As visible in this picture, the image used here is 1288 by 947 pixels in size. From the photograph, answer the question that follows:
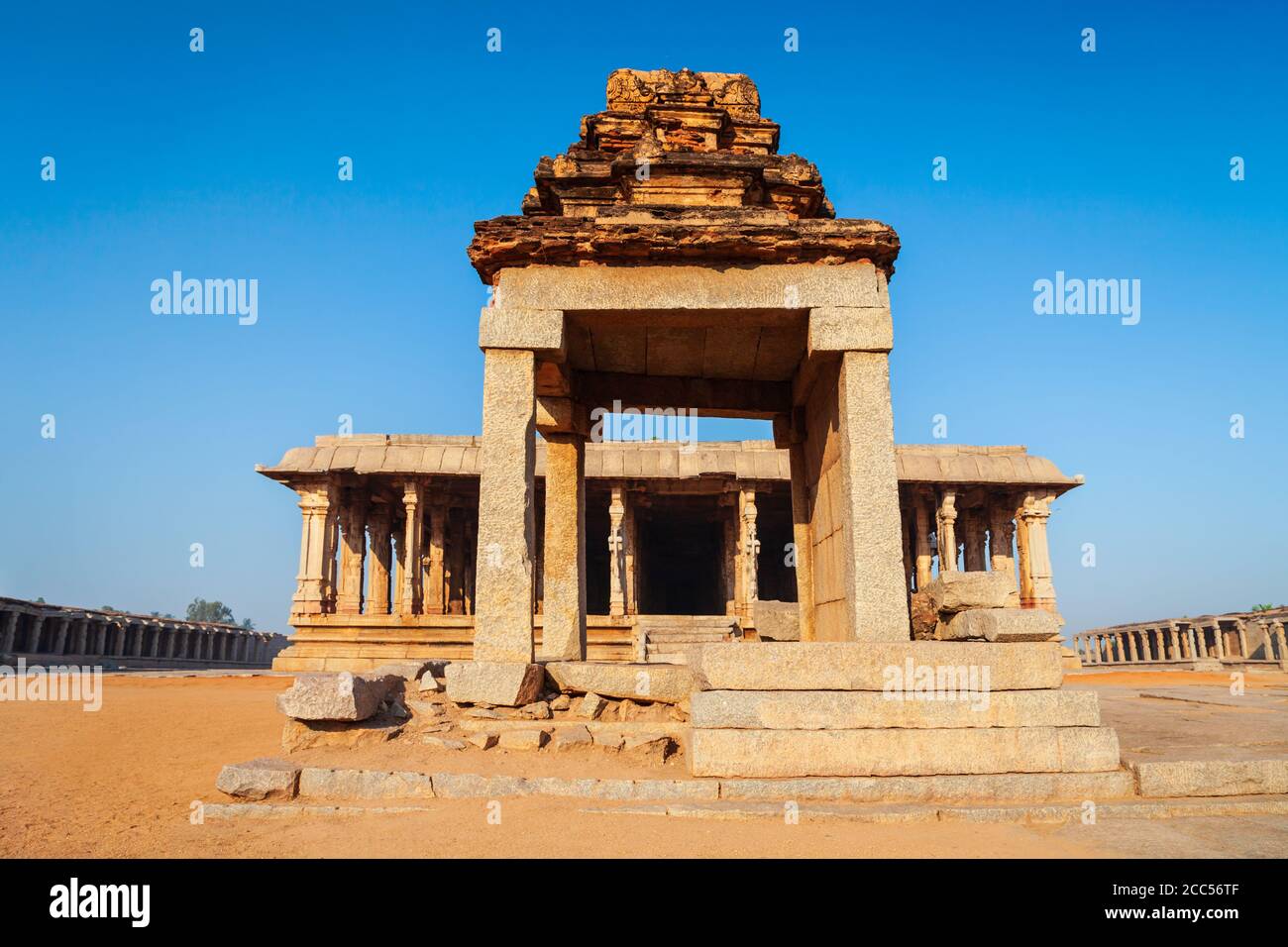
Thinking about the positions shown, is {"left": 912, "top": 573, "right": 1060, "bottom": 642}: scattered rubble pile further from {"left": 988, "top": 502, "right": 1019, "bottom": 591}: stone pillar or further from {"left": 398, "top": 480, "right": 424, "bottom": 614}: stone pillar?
{"left": 988, "top": 502, "right": 1019, "bottom": 591}: stone pillar

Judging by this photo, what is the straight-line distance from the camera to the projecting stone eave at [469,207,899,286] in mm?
6805

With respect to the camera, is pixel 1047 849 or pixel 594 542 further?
pixel 594 542

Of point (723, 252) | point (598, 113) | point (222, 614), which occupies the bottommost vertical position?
point (222, 614)

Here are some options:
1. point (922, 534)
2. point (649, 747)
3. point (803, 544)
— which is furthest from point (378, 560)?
point (649, 747)

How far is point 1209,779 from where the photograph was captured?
4.98 m

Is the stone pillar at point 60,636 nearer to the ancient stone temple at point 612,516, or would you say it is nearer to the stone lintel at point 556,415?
the ancient stone temple at point 612,516

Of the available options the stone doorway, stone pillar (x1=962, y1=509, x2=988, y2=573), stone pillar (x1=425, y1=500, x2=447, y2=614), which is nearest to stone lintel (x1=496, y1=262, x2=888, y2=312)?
the stone doorway

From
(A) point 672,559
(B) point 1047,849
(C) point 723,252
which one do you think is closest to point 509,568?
(C) point 723,252

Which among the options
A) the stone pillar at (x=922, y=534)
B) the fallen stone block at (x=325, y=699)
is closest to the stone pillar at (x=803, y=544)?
the fallen stone block at (x=325, y=699)

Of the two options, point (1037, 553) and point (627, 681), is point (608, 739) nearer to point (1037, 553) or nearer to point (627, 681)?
point (627, 681)

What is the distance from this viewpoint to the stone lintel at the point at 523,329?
22.5 feet

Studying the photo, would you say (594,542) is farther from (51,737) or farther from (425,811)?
(425,811)
